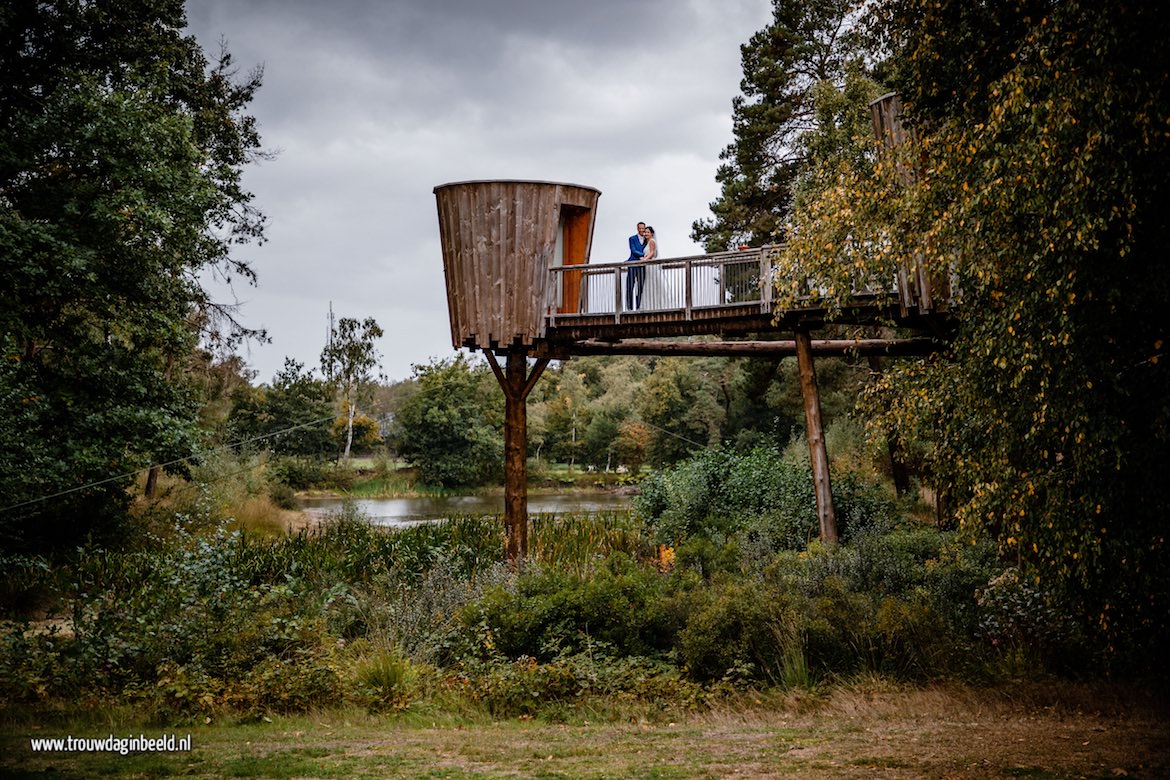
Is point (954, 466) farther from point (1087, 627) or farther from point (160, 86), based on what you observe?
point (160, 86)

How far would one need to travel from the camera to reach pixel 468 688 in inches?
303

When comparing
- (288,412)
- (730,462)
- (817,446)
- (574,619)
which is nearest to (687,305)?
(817,446)

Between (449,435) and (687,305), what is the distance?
31301 mm

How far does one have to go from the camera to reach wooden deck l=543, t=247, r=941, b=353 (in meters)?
13.0

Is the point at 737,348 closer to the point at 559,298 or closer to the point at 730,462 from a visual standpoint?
the point at 730,462

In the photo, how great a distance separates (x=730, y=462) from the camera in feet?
52.2

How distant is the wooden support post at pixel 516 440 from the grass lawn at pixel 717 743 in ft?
21.7

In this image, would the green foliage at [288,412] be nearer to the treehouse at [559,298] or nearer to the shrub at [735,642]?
the treehouse at [559,298]

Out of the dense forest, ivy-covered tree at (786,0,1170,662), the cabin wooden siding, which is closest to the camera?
ivy-covered tree at (786,0,1170,662)

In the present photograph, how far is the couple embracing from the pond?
1660 centimetres

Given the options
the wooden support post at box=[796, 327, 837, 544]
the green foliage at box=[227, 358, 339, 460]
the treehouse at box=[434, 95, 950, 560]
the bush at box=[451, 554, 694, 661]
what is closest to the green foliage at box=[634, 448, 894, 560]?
the wooden support post at box=[796, 327, 837, 544]

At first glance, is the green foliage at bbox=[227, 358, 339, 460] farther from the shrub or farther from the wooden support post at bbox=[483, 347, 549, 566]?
the shrub

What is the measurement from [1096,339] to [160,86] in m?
15.1

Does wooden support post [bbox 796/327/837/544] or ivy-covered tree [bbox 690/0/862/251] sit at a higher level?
ivy-covered tree [bbox 690/0/862/251]
